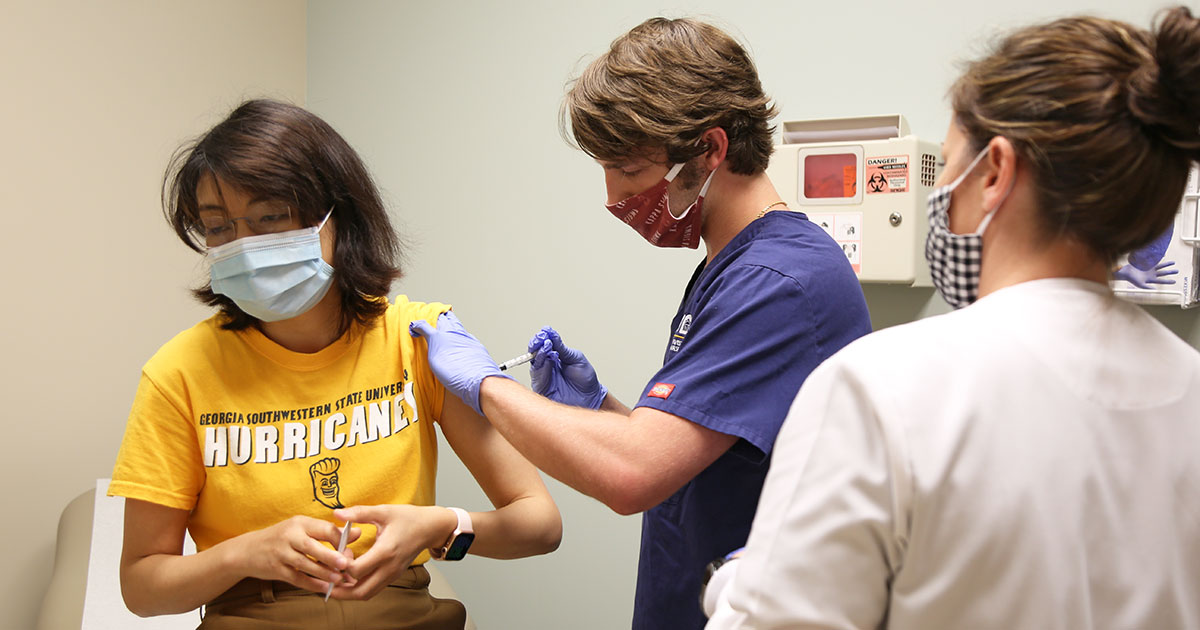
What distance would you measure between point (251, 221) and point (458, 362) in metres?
0.38

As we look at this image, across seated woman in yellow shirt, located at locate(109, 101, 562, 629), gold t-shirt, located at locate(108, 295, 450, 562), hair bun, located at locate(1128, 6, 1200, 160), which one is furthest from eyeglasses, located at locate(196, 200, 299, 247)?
hair bun, located at locate(1128, 6, 1200, 160)

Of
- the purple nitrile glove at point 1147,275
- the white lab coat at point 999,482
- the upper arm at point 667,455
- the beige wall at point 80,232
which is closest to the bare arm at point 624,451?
the upper arm at point 667,455

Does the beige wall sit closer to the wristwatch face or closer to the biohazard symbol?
the wristwatch face

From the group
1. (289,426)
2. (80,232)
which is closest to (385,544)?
(289,426)

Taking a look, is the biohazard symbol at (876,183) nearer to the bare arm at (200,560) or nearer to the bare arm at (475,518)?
the bare arm at (475,518)

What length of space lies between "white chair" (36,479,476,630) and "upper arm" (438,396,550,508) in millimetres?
840

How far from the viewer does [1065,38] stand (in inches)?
29.7

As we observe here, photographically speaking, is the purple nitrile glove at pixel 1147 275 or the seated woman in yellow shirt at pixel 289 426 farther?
the purple nitrile glove at pixel 1147 275

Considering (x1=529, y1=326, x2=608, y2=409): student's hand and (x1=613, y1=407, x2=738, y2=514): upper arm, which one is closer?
(x1=613, y1=407, x2=738, y2=514): upper arm

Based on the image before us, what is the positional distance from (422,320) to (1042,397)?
1002mm

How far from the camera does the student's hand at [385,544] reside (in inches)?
48.4

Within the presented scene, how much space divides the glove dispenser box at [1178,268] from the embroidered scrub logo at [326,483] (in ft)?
5.07

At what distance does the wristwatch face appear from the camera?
4.34 ft

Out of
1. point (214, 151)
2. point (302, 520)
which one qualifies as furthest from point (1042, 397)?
point (214, 151)
